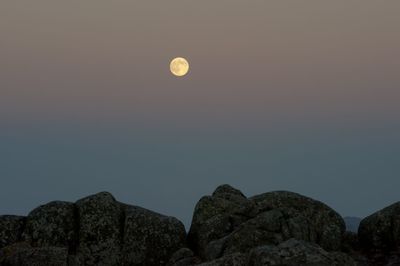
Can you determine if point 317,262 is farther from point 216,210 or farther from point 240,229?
point 216,210

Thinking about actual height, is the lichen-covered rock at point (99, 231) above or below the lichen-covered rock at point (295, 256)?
above

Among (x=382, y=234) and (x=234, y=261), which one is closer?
(x=234, y=261)

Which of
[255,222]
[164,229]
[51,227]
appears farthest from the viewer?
[164,229]

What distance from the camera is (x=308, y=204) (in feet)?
179

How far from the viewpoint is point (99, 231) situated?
52.0m

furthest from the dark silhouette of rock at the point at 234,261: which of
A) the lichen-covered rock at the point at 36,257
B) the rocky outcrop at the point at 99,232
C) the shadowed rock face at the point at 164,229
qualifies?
the rocky outcrop at the point at 99,232

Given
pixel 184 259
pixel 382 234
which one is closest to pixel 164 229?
pixel 184 259

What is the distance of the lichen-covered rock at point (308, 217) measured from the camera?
4597cm

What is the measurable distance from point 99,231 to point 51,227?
→ 404cm

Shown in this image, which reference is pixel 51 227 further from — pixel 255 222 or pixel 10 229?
pixel 255 222

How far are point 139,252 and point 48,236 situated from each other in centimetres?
778

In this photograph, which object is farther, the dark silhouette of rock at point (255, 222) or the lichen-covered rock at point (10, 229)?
the lichen-covered rock at point (10, 229)

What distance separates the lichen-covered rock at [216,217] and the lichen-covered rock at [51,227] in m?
10.2

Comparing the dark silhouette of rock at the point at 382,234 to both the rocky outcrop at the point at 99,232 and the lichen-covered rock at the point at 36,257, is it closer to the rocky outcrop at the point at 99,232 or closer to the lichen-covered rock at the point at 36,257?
the rocky outcrop at the point at 99,232
